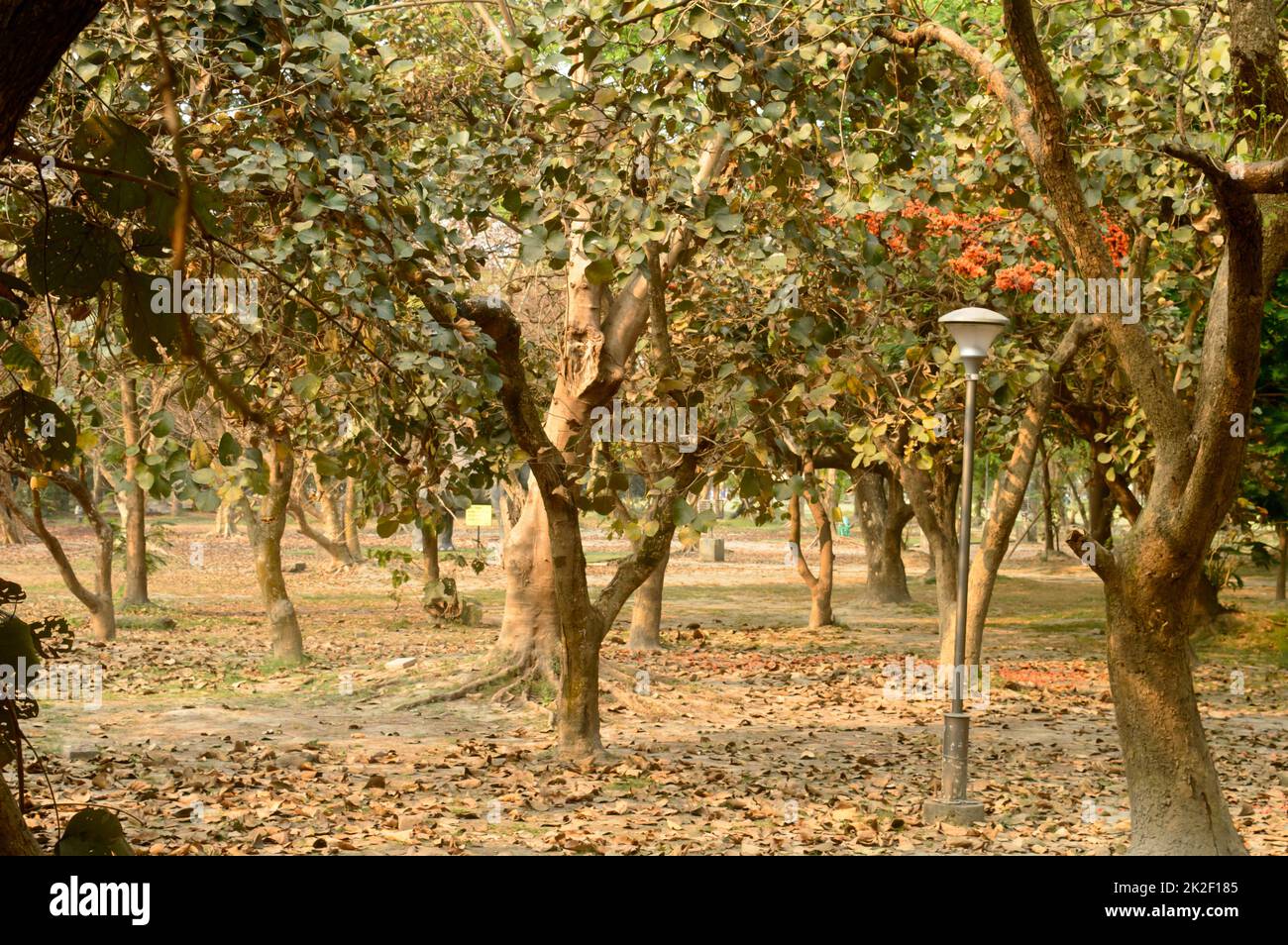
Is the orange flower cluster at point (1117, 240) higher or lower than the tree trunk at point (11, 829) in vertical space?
higher

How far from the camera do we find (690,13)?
692cm

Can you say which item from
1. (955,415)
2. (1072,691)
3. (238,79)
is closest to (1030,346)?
(955,415)

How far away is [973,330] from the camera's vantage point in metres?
10.6

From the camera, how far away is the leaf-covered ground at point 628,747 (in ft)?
28.6

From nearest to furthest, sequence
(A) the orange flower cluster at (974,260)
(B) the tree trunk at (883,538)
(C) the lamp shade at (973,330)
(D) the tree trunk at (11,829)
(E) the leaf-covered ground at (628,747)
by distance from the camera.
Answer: (D) the tree trunk at (11,829), (E) the leaf-covered ground at (628,747), (C) the lamp shade at (973,330), (A) the orange flower cluster at (974,260), (B) the tree trunk at (883,538)

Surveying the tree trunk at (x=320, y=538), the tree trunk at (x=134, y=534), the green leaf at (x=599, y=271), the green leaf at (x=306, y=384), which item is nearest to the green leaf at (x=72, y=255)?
the green leaf at (x=306, y=384)

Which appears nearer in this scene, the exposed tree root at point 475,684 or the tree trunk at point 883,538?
the exposed tree root at point 475,684

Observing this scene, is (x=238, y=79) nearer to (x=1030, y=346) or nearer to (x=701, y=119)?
(x=701, y=119)

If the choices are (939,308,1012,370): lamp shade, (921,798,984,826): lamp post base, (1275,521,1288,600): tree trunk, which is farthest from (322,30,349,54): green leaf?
(1275,521,1288,600): tree trunk

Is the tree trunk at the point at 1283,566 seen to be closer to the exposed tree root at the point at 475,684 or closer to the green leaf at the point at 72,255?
the exposed tree root at the point at 475,684

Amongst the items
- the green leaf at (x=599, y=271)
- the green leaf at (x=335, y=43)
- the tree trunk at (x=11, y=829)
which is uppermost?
the green leaf at (x=335, y=43)

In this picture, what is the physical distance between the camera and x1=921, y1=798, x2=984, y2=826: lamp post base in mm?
9344

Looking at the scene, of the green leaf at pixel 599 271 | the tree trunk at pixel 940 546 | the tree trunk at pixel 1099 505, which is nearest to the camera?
the green leaf at pixel 599 271

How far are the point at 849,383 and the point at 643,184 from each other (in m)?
1.89
